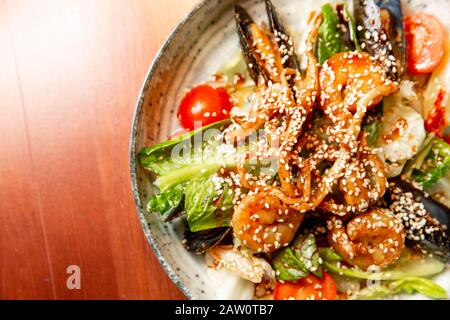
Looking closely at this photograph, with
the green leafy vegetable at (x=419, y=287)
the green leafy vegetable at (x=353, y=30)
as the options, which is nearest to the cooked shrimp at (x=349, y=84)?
the green leafy vegetable at (x=353, y=30)

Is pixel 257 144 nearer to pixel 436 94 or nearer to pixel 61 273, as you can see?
pixel 436 94

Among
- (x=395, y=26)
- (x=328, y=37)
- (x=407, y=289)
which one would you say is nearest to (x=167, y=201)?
(x=328, y=37)

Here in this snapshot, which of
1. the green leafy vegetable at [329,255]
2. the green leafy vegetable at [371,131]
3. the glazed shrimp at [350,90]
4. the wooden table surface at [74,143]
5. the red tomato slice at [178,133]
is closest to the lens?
the glazed shrimp at [350,90]

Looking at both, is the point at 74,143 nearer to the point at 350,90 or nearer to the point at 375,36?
the point at 350,90

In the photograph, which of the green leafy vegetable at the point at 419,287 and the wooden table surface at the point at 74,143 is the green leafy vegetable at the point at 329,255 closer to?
the green leafy vegetable at the point at 419,287

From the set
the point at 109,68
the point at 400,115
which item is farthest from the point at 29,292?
the point at 400,115

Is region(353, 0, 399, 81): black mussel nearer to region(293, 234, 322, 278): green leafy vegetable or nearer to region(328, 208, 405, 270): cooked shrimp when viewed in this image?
region(328, 208, 405, 270): cooked shrimp

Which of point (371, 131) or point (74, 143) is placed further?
point (74, 143)
